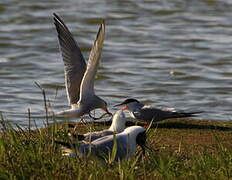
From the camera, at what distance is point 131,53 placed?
13828 millimetres

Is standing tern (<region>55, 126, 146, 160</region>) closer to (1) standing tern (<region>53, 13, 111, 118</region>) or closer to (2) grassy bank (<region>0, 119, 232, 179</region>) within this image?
(2) grassy bank (<region>0, 119, 232, 179</region>)

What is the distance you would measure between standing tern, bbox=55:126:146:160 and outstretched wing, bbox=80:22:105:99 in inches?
73.8

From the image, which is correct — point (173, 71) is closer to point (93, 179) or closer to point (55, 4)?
point (55, 4)

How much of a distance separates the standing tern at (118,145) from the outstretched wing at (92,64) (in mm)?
1876

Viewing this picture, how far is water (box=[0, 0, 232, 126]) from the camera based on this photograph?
35.6ft

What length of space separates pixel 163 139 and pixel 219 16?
9.79m

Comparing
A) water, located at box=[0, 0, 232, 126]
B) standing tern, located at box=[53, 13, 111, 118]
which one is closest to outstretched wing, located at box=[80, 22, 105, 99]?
standing tern, located at box=[53, 13, 111, 118]

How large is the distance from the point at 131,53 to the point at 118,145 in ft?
27.0

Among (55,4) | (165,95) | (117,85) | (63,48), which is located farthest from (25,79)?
(55,4)

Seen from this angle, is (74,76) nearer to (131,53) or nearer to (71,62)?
(71,62)

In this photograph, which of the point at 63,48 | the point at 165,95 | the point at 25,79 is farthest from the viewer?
the point at 25,79

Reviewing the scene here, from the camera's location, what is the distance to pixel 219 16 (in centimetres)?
1688

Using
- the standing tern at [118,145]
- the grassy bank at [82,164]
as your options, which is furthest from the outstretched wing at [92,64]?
the standing tern at [118,145]

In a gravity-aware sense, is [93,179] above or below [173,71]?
above
